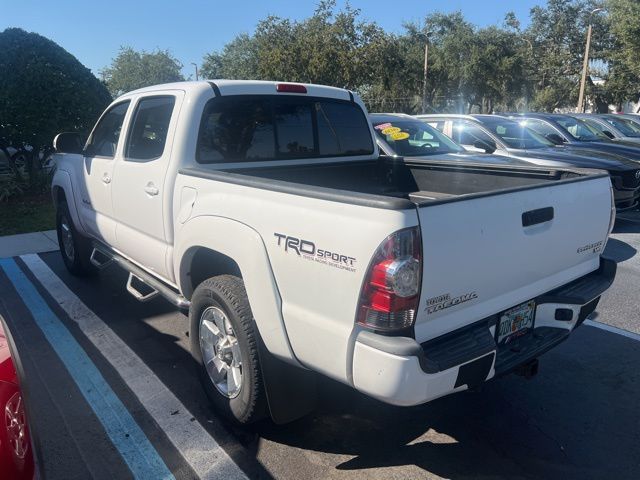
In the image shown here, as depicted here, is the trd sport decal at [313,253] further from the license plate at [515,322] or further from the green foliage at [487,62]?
the green foliage at [487,62]

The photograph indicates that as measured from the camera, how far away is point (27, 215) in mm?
9680

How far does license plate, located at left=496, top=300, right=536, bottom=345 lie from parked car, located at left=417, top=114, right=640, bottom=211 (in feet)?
18.5

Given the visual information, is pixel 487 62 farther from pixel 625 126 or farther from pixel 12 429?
pixel 12 429

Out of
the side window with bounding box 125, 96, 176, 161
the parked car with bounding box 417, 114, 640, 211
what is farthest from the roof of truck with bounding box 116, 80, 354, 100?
the parked car with bounding box 417, 114, 640, 211

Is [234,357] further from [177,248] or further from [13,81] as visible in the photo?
[13,81]

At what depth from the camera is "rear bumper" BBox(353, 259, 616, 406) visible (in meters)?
2.24

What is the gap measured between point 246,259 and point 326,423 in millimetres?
1256

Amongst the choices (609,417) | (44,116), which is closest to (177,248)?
(609,417)

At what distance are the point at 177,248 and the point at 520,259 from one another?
6.86 ft

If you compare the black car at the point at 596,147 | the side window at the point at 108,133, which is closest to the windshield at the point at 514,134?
the black car at the point at 596,147

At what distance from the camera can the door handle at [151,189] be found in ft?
12.5

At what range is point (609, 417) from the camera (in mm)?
3398

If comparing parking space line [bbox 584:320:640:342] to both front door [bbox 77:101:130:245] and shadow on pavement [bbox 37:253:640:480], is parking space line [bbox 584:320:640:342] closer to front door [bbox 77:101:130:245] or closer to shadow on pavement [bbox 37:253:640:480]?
shadow on pavement [bbox 37:253:640:480]

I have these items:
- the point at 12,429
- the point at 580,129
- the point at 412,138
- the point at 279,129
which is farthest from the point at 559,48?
the point at 12,429
